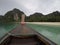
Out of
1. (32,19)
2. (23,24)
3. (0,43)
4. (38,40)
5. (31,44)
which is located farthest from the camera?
(32,19)

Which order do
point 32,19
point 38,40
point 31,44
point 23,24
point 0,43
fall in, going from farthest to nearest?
1. point 32,19
2. point 23,24
3. point 38,40
4. point 31,44
5. point 0,43

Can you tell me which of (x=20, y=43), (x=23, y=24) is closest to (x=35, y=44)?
(x=20, y=43)

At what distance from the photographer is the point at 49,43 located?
13.3 ft

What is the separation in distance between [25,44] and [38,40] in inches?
22.9

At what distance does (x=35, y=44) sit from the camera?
186 inches

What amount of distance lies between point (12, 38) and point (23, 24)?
219cm

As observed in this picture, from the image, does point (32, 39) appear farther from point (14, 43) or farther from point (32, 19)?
point (32, 19)

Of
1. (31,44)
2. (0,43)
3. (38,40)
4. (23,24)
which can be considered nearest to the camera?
(0,43)

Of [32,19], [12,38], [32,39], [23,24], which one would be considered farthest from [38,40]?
[32,19]

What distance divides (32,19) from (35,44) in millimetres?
44564

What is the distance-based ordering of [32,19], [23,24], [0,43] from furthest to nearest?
[32,19] → [23,24] → [0,43]

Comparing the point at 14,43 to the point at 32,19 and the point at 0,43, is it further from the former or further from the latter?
the point at 32,19

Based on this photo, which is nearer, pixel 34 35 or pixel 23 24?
pixel 34 35

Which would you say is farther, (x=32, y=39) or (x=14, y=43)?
(x=32, y=39)
